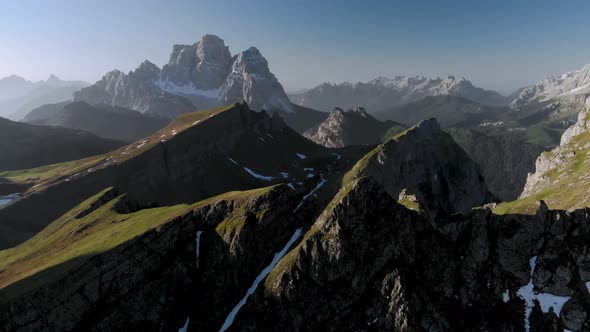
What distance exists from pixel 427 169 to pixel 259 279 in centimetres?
12802

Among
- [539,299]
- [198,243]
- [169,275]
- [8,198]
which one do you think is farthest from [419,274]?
[8,198]

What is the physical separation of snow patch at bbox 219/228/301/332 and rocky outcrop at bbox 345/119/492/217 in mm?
62169

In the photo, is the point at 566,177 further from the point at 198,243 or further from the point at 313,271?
the point at 198,243

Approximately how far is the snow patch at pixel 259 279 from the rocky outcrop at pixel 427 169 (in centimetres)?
6217

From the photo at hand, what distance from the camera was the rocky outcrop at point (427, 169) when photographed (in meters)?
144

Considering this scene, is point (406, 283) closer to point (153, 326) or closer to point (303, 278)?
point (303, 278)

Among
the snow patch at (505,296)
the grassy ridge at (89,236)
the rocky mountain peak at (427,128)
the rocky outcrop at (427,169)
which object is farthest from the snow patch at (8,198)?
the snow patch at (505,296)

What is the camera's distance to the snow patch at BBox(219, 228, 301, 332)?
205 ft

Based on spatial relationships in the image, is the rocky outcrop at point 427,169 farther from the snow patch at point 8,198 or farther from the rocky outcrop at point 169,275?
the snow patch at point 8,198

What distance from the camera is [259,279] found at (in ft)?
216

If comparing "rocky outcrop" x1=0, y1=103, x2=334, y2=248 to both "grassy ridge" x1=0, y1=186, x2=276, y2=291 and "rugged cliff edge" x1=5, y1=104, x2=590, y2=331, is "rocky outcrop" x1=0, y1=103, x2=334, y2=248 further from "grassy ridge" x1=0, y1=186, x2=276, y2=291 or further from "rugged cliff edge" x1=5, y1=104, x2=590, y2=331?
"rugged cliff edge" x1=5, y1=104, x2=590, y2=331

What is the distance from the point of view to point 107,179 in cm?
15850

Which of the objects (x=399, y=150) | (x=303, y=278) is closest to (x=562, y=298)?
(x=303, y=278)

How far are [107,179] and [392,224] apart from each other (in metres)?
129
